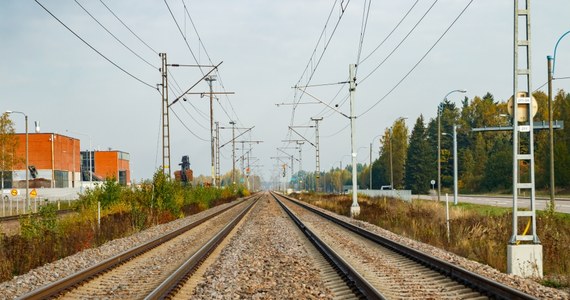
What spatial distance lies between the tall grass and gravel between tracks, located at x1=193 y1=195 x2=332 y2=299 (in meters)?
4.76

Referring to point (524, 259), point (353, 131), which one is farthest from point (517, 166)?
point (353, 131)

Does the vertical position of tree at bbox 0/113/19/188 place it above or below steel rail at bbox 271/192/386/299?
above

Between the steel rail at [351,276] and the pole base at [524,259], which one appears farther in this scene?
the pole base at [524,259]

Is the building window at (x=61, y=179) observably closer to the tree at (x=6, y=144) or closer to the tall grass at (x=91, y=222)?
the tree at (x=6, y=144)

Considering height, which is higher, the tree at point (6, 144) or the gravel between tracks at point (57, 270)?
the tree at point (6, 144)

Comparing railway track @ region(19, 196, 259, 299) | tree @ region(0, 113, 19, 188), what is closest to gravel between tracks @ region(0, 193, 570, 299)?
railway track @ region(19, 196, 259, 299)

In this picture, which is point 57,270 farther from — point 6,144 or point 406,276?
point 6,144

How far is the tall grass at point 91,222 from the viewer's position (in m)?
14.6

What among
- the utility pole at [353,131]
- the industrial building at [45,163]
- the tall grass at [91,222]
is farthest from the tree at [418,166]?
the utility pole at [353,131]

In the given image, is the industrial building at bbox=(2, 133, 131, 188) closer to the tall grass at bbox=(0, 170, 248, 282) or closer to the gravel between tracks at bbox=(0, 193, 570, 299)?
the tall grass at bbox=(0, 170, 248, 282)

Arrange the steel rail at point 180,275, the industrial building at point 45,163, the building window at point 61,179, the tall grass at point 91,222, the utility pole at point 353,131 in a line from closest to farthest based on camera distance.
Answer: the steel rail at point 180,275 < the tall grass at point 91,222 < the utility pole at point 353,131 < the industrial building at point 45,163 < the building window at point 61,179

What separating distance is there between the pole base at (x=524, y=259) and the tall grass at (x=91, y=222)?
35.0ft

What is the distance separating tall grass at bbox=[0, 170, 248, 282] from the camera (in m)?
14.6

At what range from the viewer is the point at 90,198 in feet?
96.9
